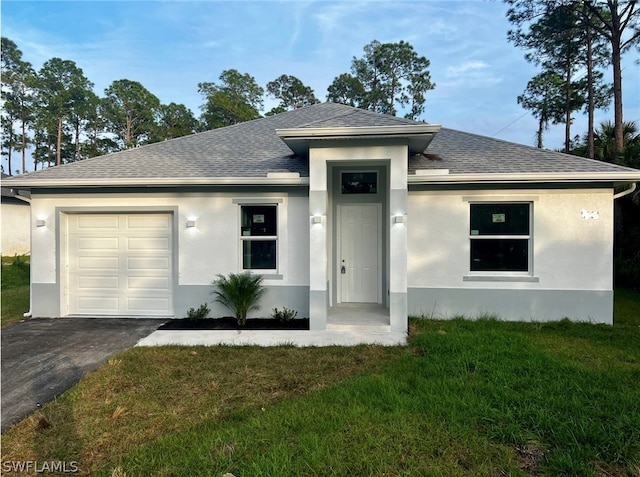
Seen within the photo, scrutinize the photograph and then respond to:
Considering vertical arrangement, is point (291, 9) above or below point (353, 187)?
above

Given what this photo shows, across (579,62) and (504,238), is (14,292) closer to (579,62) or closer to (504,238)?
(504,238)

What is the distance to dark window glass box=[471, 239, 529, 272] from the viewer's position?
7.58 metres

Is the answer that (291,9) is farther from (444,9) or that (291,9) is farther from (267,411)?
(267,411)

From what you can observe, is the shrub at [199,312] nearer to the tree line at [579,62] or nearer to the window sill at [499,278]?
the window sill at [499,278]

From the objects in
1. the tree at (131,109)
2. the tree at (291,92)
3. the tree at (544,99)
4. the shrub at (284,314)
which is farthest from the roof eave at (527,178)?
the tree at (131,109)

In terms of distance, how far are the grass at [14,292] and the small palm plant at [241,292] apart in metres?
4.81

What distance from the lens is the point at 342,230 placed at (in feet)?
27.6

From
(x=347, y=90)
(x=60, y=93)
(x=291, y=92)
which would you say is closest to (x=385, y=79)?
(x=347, y=90)

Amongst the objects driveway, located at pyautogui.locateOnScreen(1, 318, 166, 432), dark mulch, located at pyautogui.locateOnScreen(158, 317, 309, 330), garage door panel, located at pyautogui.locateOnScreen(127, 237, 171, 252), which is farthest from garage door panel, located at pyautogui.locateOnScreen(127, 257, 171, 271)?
dark mulch, located at pyautogui.locateOnScreen(158, 317, 309, 330)

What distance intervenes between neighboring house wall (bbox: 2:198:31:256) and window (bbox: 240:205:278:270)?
14740mm

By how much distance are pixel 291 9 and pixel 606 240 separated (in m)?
11.1

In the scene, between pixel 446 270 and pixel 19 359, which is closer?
pixel 19 359

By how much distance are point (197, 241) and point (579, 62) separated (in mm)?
25461

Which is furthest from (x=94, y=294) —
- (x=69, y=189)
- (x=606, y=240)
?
(x=606, y=240)
